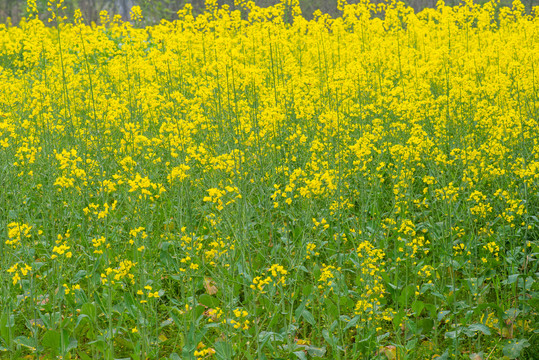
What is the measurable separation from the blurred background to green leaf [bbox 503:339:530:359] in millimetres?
11867

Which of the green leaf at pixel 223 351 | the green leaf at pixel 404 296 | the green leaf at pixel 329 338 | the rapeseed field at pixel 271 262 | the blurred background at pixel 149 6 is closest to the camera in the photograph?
the green leaf at pixel 223 351

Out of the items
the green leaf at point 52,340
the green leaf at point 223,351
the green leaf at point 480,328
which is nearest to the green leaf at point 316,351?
the green leaf at point 223,351

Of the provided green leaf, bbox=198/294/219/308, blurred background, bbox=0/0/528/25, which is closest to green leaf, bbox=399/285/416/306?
green leaf, bbox=198/294/219/308

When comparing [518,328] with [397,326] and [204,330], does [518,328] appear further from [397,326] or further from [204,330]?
[204,330]

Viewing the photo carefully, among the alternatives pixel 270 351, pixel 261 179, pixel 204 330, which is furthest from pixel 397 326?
pixel 261 179

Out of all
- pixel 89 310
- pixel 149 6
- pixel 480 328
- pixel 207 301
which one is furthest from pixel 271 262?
pixel 149 6

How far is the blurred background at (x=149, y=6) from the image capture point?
594 inches

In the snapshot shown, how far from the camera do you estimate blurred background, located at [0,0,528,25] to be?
15.1 meters

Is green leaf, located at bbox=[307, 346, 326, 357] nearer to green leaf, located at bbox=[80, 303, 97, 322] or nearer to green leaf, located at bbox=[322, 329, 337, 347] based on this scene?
green leaf, located at bbox=[322, 329, 337, 347]

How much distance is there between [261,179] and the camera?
4.02 meters

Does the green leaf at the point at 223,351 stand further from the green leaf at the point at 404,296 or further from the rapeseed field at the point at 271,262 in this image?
the green leaf at the point at 404,296

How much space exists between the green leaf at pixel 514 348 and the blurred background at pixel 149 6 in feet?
38.9

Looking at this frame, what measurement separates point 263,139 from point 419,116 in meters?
1.25

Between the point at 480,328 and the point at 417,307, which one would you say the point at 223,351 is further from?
the point at 480,328
